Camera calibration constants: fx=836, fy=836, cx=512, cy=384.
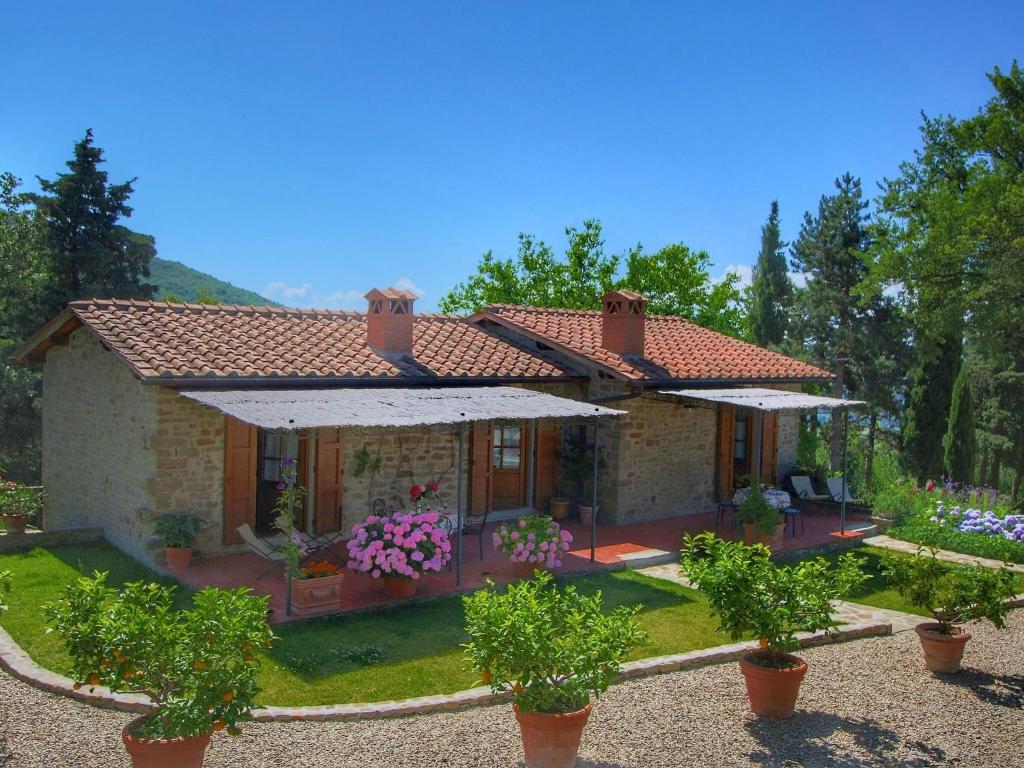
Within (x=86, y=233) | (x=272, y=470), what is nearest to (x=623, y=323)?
(x=272, y=470)

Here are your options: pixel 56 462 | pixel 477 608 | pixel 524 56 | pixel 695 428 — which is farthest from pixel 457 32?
pixel 477 608

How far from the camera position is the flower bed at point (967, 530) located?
1339 cm

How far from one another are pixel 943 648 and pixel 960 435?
65.8 ft

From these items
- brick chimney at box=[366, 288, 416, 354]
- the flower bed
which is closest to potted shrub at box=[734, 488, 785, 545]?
the flower bed

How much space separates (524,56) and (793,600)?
39.9 ft

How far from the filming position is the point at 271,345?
41.5 ft

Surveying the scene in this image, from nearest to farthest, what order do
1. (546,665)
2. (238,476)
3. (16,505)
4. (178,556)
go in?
(546,665), (178,556), (238,476), (16,505)

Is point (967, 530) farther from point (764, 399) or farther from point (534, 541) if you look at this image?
point (534, 541)

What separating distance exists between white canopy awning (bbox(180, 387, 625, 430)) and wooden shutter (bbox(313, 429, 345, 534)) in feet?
2.55

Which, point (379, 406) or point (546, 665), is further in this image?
point (379, 406)

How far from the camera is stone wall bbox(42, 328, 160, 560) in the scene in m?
10.9

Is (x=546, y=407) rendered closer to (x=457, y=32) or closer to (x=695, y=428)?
(x=695, y=428)

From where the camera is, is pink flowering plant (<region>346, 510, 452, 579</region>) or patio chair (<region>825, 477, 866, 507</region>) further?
patio chair (<region>825, 477, 866, 507</region>)

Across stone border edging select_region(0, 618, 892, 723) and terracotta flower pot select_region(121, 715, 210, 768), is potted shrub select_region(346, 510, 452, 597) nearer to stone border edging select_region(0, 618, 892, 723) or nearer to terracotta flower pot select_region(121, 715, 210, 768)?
stone border edging select_region(0, 618, 892, 723)
